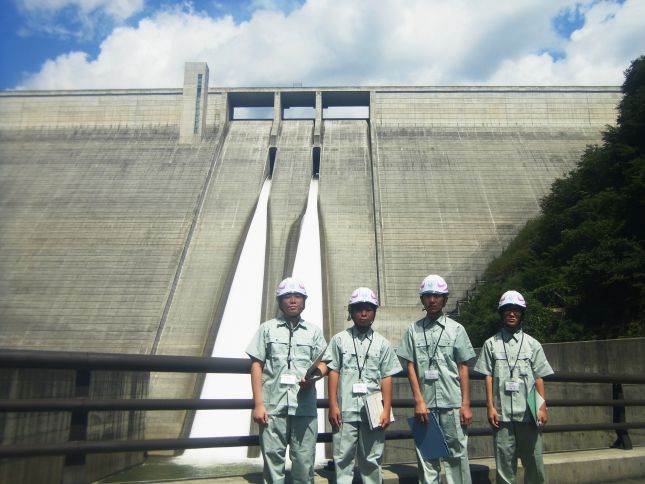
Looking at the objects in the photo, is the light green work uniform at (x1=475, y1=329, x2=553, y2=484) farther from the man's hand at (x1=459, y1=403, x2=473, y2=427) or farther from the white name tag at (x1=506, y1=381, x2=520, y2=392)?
the man's hand at (x1=459, y1=403, x2=473, y2=427)

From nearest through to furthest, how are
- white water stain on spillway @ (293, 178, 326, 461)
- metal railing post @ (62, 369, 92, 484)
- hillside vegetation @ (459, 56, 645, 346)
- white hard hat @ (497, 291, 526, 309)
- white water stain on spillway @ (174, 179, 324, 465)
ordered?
metal railing post @ (62, 369, 92, 484)
white hard hat @ (497, 291, 526, 309)
hillside vegetation @ (459, 56, 645, 346)
white water stain on spillway @ (174, 179, 324, 465)
white water stain on spillway @ (293, 178, 326, 461)

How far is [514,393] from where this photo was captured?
12.2 ft

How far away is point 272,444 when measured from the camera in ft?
10.2

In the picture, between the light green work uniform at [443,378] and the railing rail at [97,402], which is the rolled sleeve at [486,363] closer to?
the light green work uniform at [443,378]

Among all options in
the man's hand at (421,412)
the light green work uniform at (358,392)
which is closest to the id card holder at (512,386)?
the man's hand at (421,412)

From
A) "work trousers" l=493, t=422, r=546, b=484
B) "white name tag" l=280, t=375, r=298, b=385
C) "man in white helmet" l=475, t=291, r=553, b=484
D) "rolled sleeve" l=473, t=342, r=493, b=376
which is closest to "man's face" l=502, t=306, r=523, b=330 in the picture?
"man in white helmet" l=475, t=291, r=553, b=484

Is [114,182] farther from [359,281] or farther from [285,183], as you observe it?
[359,281]

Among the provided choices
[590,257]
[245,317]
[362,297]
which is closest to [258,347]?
[362,297]

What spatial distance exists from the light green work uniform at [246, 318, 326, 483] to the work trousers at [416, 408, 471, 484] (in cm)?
67

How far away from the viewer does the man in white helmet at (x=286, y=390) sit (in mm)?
3102

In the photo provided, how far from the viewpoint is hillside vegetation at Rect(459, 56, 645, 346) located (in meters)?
11.7

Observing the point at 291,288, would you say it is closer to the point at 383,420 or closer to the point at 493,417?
the point at 383,420

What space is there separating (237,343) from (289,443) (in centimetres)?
1432

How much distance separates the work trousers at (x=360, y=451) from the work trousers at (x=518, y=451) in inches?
36.6
